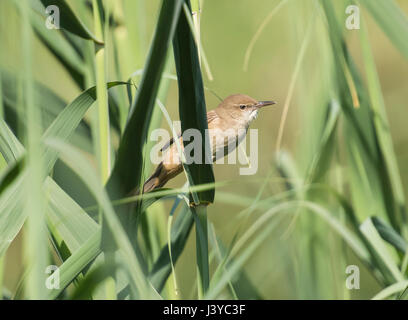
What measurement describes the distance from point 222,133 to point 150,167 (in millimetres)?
534

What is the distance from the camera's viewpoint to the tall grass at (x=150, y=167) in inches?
25.3

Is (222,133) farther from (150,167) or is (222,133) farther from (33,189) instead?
(33,189)

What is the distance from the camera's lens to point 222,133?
1.56 meters

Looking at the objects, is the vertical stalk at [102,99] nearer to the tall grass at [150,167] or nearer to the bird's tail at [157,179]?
the tall grass at [150,167]

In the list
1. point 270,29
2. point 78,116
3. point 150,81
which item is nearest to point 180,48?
point 150,81

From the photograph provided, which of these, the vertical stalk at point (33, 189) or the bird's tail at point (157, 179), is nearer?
the vertical stalk at point (33, 189)

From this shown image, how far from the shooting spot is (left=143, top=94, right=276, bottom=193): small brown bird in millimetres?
1485

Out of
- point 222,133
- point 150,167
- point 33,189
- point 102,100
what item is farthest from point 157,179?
point 33,189

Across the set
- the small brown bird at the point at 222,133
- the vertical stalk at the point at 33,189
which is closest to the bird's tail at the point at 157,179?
the small brown bird at the point at 222,133

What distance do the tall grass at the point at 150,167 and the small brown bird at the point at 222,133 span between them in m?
0.23

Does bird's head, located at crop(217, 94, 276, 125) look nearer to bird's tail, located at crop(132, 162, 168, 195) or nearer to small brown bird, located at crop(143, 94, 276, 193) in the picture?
small brown bird, located at crop(143, 94, 276, 193)

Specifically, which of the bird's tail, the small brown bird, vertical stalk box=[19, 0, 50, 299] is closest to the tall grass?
vertical stalk box=[19, 0, 50, 299]
